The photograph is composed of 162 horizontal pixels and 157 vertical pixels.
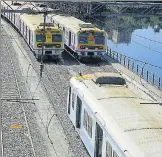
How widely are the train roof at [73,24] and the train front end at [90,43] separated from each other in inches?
13.9

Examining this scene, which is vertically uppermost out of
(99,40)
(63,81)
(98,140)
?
(99,40)

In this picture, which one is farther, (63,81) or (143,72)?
(143,72)

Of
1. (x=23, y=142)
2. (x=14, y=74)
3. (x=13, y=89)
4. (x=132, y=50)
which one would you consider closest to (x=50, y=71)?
(x=14, y=74)

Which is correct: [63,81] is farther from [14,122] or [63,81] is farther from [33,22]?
[33,22]

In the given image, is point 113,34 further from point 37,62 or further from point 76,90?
point 76,90

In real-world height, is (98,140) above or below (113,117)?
below

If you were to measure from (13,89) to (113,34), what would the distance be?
32.8 meters

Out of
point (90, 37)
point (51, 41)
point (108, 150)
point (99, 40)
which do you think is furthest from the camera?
point (99, 40)

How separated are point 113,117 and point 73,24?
69.8 feet

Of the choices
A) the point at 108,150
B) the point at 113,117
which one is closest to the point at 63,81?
the point at 113,117

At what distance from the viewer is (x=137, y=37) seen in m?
53.8

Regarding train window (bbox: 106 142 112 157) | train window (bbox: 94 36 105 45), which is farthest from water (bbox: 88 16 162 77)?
train window (bbox: 106 142 112 157)

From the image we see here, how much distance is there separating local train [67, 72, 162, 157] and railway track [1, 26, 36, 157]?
171cm

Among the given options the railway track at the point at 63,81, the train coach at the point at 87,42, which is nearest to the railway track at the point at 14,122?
the railway track at the point at 63,81
